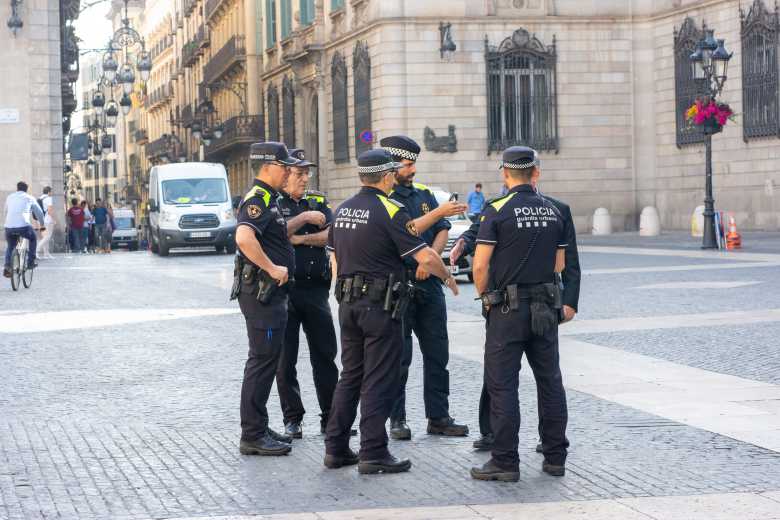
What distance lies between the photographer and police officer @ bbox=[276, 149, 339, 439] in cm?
876

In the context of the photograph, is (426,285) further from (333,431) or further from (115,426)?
(115,426)

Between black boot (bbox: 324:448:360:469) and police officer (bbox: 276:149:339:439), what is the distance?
0.91m

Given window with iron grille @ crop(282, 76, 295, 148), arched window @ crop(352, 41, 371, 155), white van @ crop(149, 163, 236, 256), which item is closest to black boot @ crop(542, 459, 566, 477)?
white van @ crop(149, 163, 236, 256)

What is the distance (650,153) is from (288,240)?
34.1m

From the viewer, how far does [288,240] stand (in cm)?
850

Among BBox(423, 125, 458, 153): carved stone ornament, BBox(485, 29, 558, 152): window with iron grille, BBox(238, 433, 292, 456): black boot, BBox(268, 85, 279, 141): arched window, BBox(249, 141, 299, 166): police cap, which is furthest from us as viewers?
BBox(268, 85, 279, 141): arched window

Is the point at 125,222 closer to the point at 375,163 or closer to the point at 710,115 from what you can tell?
the point at 710,115

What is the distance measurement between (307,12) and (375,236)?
42.4 m

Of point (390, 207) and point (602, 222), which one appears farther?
point (602, 222)

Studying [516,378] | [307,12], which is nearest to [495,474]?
[516,378]

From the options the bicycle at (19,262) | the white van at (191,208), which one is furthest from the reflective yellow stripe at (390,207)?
the white van at (191,208)

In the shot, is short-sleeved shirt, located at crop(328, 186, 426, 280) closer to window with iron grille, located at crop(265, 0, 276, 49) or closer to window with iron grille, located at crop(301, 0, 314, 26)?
window with iron grille, located at crop(301, 0, 314, 26)

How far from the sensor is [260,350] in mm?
8312

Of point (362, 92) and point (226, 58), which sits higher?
point (226, 58)
